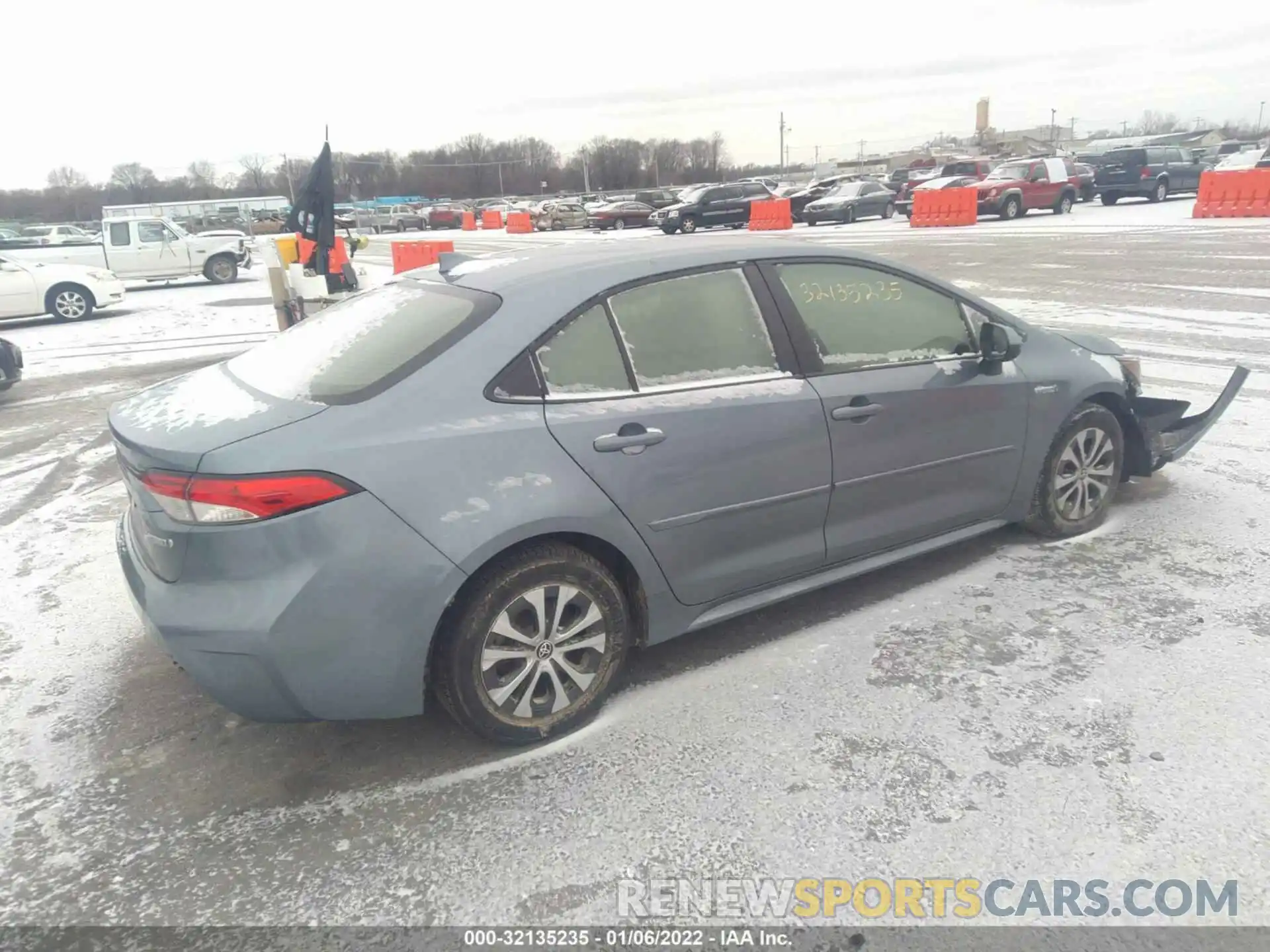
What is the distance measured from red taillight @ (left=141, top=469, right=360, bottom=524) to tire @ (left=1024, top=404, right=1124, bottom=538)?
10.9 feet

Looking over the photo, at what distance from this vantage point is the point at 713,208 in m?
29.4

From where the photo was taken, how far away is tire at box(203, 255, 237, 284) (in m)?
21.2

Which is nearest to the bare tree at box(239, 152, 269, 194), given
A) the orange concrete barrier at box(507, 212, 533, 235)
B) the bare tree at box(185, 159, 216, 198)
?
the bare tree at box(185, 159, 216, 198)

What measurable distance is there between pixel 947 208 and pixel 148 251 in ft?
69.7

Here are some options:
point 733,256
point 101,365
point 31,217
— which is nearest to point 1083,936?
point 733,256

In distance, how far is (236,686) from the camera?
8.43 feet

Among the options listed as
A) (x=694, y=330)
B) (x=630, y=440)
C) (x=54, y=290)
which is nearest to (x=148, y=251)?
(x=54, y=290)

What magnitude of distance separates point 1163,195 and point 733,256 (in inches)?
1219

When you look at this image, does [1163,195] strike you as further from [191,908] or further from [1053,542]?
[191,908]

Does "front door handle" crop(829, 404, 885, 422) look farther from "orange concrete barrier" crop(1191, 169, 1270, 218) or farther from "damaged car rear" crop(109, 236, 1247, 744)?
"orange concrete barrier" crop(1191, 169, 1270, 218)

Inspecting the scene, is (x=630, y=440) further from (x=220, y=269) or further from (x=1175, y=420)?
(x=220, y=269)

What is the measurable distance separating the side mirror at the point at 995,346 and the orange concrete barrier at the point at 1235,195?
22.3 metres

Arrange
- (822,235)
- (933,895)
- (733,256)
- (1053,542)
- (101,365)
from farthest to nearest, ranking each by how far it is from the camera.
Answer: (822,235) → (101,365) → (1053,542) → (733,256) → (933,895)

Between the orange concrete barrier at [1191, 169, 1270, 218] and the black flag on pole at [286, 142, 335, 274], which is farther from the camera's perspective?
the orange concrete barrier at [1191, 169, 1270, 218]
